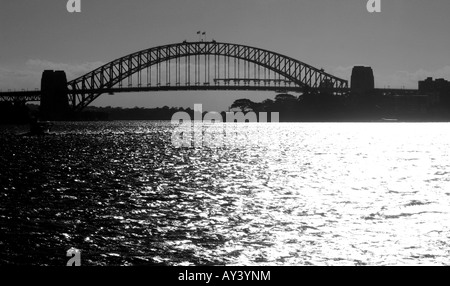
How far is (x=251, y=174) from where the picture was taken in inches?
1967

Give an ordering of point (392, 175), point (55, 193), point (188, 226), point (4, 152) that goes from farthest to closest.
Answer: point (4, 152) < point (392, 175) < point (55, 193) < point (188, 226)

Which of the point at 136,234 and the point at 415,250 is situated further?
the point at 136,234

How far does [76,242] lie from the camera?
22.1m

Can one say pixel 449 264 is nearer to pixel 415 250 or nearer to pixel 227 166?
pixel 415 250

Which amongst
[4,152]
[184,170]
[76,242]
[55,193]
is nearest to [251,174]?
[184,170]

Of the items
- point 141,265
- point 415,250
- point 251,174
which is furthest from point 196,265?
point 251,174

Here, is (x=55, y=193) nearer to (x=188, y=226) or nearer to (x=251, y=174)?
(x=188, y=226)

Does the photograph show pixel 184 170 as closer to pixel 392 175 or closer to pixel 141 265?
pixel 392 175

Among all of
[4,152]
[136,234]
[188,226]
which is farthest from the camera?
[4,152]

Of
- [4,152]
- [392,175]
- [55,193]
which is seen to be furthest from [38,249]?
[4,152]

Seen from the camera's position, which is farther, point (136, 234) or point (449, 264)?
point (136, 234)
